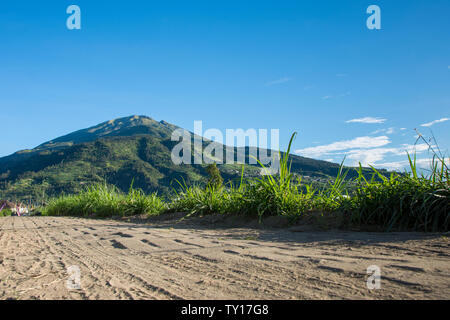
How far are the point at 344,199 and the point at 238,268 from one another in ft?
8.23

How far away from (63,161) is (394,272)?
490 feet

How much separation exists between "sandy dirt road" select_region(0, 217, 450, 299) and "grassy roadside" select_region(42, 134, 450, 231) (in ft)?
1.47

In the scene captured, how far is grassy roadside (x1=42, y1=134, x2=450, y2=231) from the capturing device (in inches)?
127

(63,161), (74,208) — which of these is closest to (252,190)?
(74,208)

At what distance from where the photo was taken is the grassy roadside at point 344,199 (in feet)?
10.6

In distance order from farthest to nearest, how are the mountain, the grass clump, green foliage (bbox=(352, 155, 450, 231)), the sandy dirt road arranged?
the mountain, the grass clump, green foliage (bbox=(352, 155, 450, 231)), the sandy dirt road

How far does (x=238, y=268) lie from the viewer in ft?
6.48

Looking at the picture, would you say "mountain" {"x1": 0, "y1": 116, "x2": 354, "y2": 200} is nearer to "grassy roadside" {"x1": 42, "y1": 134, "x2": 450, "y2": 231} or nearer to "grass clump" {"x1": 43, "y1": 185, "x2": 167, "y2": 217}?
"grass clump" {"x1": 43, "y1": 185, "x2": 167, "y2": 217}

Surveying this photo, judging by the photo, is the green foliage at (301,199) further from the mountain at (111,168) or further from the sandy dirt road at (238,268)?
the mountain at (111,168)

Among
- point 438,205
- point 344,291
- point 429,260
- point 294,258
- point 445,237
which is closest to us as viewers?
point 344,291

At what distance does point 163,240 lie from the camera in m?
3.21

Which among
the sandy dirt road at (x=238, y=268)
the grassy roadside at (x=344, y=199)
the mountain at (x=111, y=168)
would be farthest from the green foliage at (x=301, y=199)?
the mountain at (x=111, y=168)

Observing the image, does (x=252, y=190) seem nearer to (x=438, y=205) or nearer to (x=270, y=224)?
(x=270, y=224)

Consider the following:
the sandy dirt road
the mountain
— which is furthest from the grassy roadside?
the mountain
